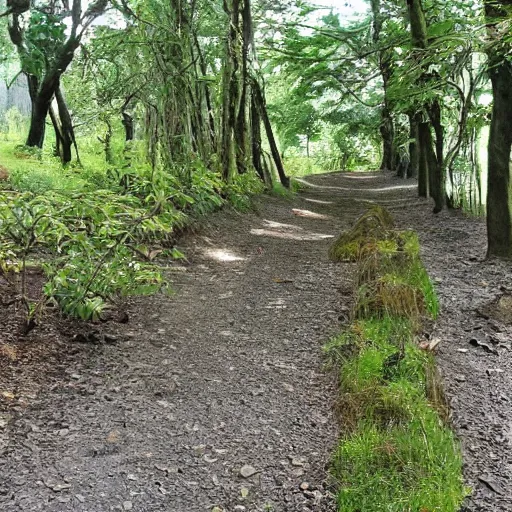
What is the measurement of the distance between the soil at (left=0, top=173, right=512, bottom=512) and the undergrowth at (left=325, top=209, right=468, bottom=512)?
11 centimetres

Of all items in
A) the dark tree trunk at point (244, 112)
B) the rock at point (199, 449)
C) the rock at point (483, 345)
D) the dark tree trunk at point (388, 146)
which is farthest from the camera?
the dark tree trunk at point (388, 146)

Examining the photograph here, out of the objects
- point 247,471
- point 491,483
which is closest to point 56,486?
point 247,471

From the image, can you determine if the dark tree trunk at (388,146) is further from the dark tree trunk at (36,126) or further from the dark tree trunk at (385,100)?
the dark tree trunk at (36,126)

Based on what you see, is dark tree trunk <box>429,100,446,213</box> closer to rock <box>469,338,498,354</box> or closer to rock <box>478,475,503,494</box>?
rock <box>469,338,498,354</box>

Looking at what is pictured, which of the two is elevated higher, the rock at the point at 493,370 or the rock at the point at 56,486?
the rock at the point at 56,486

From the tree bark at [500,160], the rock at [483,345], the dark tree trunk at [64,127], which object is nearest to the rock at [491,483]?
the rock at [483,345]

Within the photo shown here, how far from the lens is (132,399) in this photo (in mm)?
2914

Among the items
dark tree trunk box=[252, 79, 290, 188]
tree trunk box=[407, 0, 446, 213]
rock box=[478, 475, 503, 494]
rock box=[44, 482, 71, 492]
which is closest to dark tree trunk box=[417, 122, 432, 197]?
tree trunk box=[407, 0, 446, 213]

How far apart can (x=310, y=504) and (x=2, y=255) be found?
1929 millimetres

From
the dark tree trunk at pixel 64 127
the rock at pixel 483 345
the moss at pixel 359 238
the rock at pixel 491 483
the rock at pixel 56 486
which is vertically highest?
the dark tree trunk at pixel 64 127

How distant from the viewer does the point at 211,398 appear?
3.00 metres

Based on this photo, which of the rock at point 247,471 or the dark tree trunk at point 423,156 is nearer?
the rock at point 247,471

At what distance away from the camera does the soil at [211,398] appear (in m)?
2.29

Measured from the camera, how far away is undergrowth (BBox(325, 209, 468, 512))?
2.26 metres
